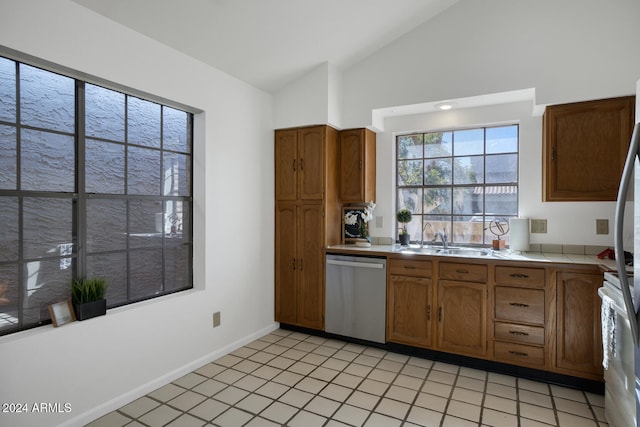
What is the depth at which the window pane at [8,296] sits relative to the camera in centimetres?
201

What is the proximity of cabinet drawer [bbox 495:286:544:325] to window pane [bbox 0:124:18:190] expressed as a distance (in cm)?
343

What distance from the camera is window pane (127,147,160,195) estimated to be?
270 cm

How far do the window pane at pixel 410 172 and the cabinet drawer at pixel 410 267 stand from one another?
1091 mm

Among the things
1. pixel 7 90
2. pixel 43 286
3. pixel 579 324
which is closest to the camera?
pixel 7 90

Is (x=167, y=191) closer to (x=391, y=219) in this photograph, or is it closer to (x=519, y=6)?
(x=391, y=219)

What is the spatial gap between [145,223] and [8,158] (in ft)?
3.11

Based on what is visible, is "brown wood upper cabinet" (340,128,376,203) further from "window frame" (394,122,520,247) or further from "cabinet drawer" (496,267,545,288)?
"cabinet drawer" (496,267,545,288)

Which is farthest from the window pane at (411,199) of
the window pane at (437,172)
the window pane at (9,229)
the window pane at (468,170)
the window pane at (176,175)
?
the window pane at (9,229)

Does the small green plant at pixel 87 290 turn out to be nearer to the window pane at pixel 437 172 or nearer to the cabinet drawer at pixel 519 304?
the cabinet drawer at pixel 519 304

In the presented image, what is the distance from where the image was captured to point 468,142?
3.77 metres

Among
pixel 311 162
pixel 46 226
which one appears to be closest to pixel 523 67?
pixel 311 162

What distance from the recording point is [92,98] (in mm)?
2428

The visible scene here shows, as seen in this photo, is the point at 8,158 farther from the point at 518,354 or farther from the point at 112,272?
the point at 518,354

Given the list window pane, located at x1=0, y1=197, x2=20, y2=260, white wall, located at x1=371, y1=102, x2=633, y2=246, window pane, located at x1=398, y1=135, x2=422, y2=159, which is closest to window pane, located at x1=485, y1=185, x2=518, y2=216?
white wall, located at x1=371, y1=102, x2=633, y2=246
